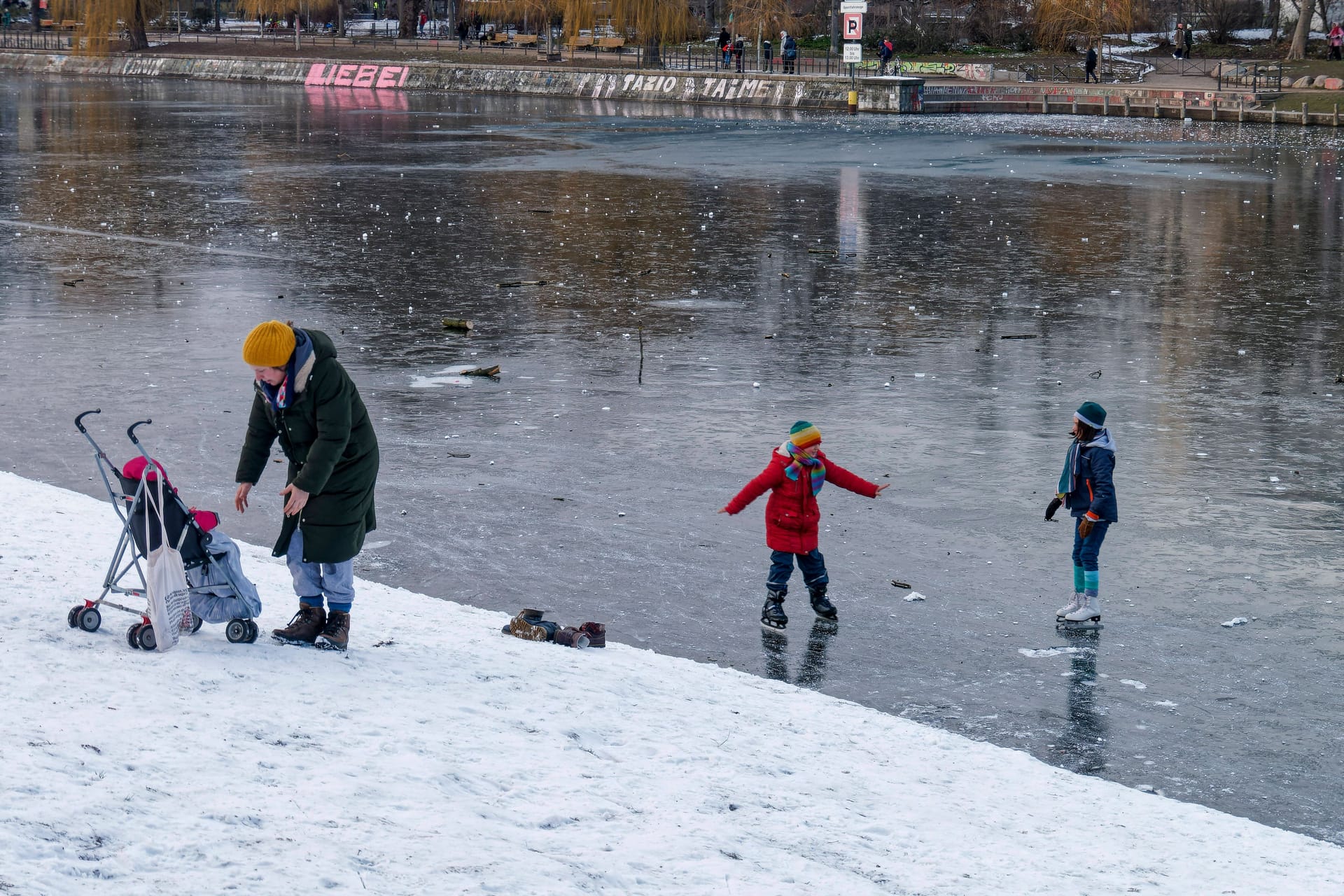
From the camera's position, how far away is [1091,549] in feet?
24.1

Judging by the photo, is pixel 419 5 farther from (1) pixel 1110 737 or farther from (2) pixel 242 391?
(1) pixel 1110 737

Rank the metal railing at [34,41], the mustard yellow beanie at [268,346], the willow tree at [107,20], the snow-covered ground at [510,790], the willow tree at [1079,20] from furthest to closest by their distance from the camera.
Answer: the metal railing at [34,41], the willow tree at [107,20], the willow tree at [1079,20], the mustard yellow beanie at [268,346], the snow-covered ground at [510,790]

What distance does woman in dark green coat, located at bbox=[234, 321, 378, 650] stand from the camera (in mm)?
5609

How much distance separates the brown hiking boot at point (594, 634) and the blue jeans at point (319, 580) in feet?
3.50

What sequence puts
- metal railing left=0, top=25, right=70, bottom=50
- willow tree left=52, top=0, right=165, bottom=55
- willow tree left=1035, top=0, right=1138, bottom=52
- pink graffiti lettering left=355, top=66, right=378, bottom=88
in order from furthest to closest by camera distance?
metal railing left=0, top=25, right=70, bottom=50
willow tree left=52, top=0, right=165, bottom=55
pink graffiti lettering left=355, top=66, right=378, bottom=88
willow tree left=1035, top=0, right=1138, bottom=52

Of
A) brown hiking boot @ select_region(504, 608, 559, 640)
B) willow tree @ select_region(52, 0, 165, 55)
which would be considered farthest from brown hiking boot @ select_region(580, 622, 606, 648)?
willow tree @ select_region(52, 0, 165, 55)

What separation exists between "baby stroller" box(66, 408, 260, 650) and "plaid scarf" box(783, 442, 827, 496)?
270 cm

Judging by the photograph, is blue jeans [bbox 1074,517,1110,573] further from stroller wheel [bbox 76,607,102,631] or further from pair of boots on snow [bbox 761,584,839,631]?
stroller wheel [bbox 76,607,102,631]

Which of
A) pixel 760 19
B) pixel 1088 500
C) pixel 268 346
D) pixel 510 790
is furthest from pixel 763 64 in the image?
pixel 510 790

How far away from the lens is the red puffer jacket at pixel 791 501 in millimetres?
7383

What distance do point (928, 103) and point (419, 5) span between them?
1829 inches

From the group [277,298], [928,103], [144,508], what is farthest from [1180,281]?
[928,103]

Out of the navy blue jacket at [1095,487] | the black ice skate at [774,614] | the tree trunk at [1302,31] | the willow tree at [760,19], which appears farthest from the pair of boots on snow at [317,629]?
the tree trunk at [1302,31]

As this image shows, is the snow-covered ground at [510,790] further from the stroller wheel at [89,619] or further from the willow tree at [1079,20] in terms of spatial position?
the willow tree at [1079,20]
